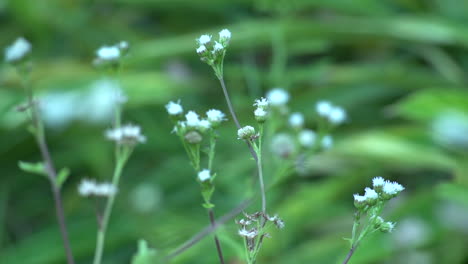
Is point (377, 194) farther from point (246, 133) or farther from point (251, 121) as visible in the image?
point (251, 121)

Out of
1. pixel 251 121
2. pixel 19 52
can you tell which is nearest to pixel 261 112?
pixel 19 52

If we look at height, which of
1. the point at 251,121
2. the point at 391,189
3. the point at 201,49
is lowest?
the point at 391,189

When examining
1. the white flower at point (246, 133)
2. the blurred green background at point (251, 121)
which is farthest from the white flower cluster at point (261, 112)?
the blurred green background at point (251, 121)

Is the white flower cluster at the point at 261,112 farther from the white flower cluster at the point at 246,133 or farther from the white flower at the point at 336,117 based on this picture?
the white flower at the point at 336,117

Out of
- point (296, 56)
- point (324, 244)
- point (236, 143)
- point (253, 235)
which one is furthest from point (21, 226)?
point (253, 235)

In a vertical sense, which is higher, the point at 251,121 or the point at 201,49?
the point at 251,121

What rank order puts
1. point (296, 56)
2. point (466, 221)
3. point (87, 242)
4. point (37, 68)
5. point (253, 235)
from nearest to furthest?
point (253, 235), point (466, 221), point (87, 242), point (37, 68), point (296, 56)

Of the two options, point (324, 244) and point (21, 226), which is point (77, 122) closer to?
point (21, 226)

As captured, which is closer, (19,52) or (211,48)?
(211,48)

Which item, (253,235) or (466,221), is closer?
(253,235)
